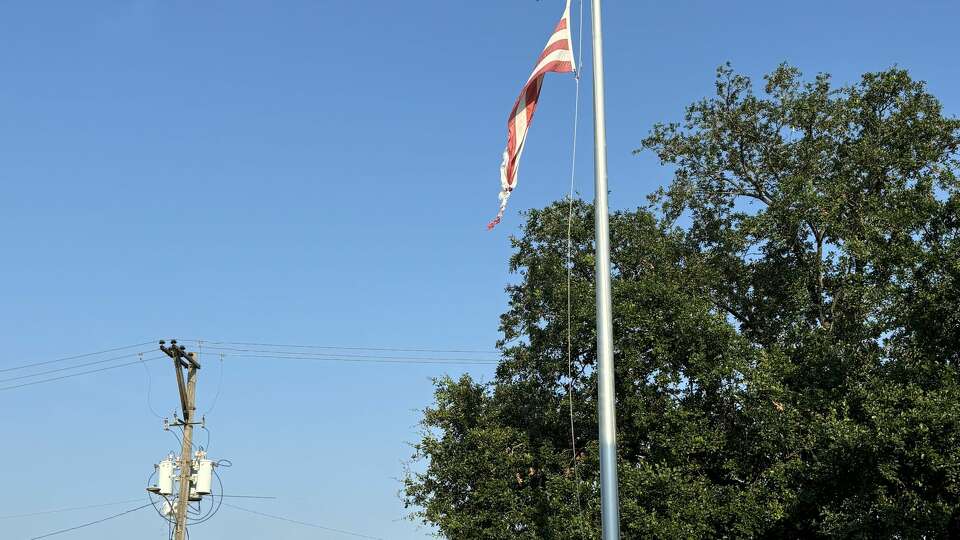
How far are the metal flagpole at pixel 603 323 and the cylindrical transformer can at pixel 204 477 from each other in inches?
812

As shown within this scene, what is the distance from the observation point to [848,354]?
23359mm

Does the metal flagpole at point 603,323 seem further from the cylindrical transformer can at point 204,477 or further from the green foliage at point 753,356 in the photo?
the cylindrical transformer can at point 204,477

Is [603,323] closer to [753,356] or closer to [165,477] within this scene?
[753,356]

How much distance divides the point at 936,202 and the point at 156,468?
Answer: 73.4 ft

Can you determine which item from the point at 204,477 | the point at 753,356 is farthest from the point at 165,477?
the point at 753,356

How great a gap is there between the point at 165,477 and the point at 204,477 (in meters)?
1.13

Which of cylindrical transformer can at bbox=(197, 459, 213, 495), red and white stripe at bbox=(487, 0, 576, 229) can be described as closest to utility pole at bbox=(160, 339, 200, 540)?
cylindrical transformer can at bbox=(197, 459, 213, 495)

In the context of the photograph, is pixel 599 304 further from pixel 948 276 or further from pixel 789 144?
pixel 789 144

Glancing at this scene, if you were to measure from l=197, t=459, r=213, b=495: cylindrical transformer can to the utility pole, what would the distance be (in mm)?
289

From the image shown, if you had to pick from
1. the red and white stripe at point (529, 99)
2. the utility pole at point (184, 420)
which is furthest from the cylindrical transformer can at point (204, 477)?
the red and white stripe at point (529, 99)

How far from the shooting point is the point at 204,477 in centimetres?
2883

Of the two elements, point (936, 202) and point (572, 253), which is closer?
point (936, 202)

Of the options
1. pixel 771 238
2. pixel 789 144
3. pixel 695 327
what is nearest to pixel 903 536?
pixel 695 327

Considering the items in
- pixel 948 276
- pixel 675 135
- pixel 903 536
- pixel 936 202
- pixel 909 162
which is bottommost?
pixel 903 536
